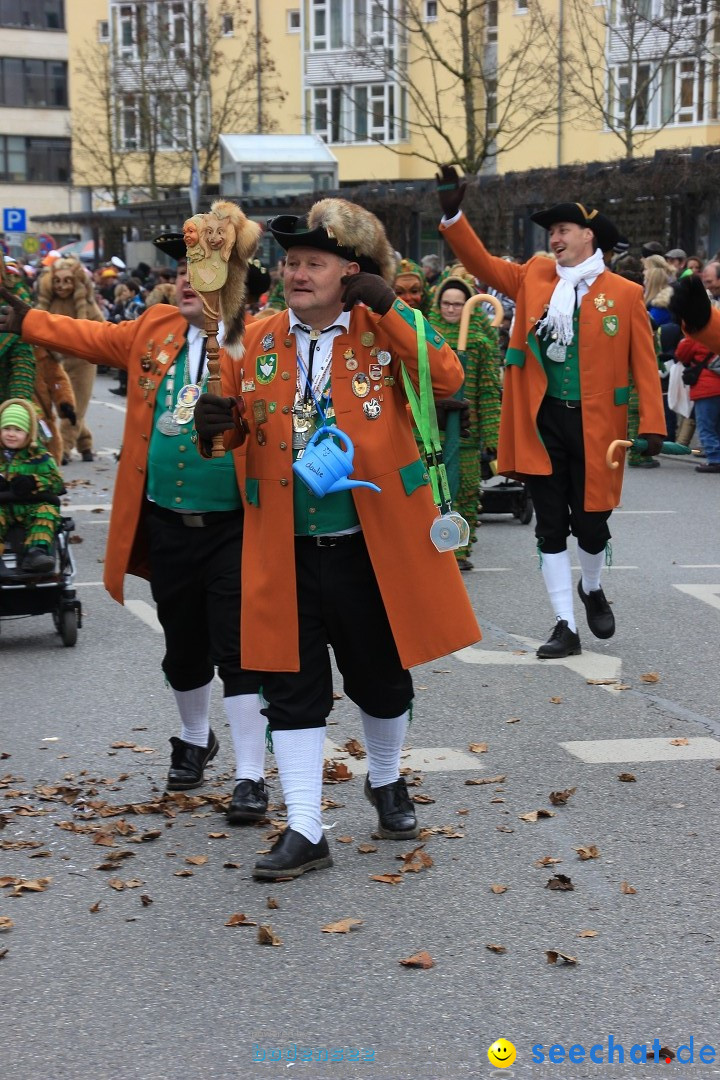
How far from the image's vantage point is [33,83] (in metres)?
73.7

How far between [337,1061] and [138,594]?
7.19 meters

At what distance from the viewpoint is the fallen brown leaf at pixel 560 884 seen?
5002 mm

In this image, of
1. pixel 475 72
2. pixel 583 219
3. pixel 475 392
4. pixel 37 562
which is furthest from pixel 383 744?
pixel 475 72

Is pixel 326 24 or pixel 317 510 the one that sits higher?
pixel 326 24

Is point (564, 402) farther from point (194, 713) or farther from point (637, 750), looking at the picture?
point (194, 713)

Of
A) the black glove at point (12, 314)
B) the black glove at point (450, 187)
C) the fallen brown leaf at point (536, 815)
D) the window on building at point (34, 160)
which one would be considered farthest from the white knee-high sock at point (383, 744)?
the window on building at point (34, 160)

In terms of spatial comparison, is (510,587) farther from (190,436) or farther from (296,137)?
(296,137)

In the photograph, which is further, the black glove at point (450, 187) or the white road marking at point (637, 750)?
the black glove at point (450, 187)

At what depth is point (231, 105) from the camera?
182 feet

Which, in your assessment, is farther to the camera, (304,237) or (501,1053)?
(304,237)

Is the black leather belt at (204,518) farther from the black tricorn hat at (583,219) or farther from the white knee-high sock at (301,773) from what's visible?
the black tricorn hat at (583,219)

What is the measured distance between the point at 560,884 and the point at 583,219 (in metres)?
4.05

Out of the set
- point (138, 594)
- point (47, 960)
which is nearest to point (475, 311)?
point (138, 594)

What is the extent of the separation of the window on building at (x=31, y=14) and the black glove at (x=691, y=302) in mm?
71509
